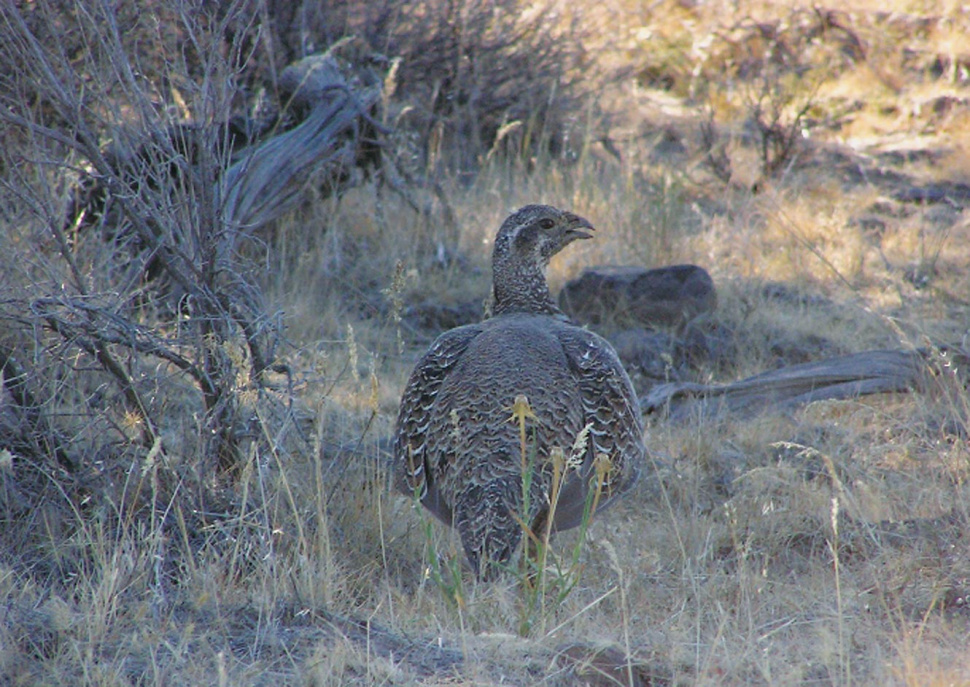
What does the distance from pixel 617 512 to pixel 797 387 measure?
1.74 m

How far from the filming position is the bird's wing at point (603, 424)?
15.1 ft

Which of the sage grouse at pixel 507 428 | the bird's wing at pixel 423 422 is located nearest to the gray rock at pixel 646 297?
the sage grouse at pixel 507 428

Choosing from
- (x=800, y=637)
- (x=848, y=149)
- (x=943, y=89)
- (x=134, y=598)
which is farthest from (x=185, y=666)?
(x=943, y=89)

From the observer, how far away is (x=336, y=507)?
5203 mm

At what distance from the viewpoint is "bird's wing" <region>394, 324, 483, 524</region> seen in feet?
15.7

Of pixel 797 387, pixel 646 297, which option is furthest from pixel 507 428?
pixel 646 297

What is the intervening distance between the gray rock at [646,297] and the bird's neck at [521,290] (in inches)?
83.3

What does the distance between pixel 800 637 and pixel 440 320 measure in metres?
4.83

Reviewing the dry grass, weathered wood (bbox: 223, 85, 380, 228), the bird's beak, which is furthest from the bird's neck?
weathered wood (bbox: 223, 85, 380, 228)

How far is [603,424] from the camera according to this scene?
481 cm

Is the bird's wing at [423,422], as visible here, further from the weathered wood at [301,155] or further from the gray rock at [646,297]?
the gray rock at [646,297]

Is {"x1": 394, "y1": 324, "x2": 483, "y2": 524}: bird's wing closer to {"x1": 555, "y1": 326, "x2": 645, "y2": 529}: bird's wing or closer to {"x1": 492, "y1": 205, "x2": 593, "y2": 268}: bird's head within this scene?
{"x1": 555, "y1": 326, "x2": 645, "y2": 529}: bird's wing

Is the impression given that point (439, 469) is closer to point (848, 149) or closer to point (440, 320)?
point (440, 320)

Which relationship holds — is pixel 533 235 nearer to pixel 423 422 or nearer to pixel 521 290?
pixel 521 290
